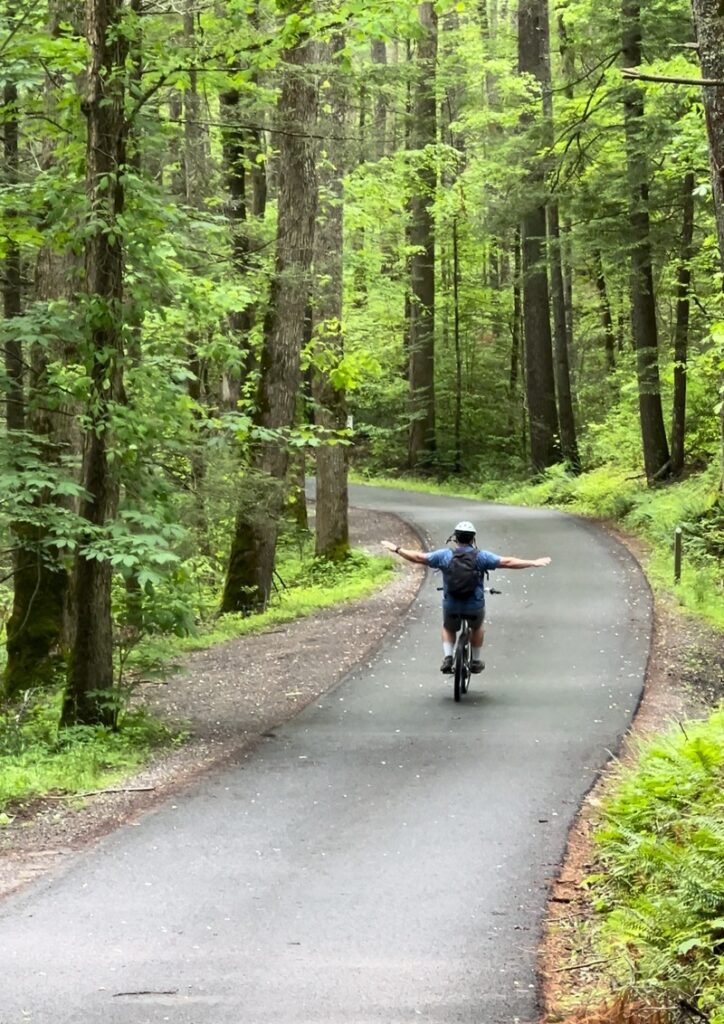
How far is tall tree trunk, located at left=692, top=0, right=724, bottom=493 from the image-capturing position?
6797 mm

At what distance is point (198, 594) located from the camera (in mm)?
18688

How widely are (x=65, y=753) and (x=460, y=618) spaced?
181 inches

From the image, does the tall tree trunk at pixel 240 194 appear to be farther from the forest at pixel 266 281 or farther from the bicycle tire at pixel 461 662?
the bicycle tire at pixel 461 662

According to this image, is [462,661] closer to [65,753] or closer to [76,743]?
[76,743]

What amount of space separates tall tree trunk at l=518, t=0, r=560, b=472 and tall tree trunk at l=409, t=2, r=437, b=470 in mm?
2903

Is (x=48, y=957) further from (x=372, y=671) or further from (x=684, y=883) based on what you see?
(x=372, y=671)

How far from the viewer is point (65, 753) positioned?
9.34 metres

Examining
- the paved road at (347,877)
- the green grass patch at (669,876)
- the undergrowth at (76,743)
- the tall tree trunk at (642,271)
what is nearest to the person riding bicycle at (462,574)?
the paved road at (347,877)

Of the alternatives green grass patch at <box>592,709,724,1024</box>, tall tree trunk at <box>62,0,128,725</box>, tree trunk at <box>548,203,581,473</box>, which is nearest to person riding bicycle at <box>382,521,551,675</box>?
tall tree trunk at <box>62,0,128,725</box>

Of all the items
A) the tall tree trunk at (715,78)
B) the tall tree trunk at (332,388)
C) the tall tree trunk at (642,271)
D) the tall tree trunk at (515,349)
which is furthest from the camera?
the tall tree trunk at (515,349)

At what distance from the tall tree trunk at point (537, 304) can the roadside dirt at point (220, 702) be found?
13329 millimetres

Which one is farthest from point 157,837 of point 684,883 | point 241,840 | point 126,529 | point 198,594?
point 198,594

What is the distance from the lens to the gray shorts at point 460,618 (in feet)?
39.4

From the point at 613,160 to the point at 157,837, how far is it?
2512 centimetres
